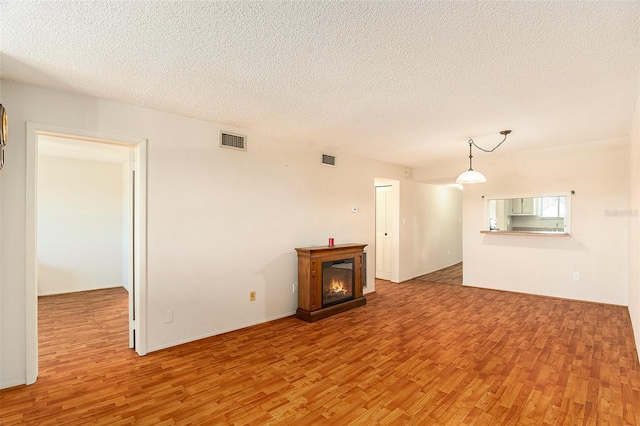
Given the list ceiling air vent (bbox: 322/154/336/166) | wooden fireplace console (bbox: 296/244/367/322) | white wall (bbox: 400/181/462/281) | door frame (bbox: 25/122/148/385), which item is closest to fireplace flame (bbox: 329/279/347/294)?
wooden fireplace console (bbox: 296/244/367/322)

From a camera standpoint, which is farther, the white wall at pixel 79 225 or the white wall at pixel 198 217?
the white wall at pixel 79 225

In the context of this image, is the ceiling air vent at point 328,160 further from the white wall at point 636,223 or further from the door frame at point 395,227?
the white wall at point 636,223

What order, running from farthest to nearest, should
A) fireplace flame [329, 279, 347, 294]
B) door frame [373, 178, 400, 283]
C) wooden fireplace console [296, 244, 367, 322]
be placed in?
door frame [373, 178, 400, 283] → fireplace flame [329, 279, 347, 294] → wooden fireplace console [296, 244, 367, 322]

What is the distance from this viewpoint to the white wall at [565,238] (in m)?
4.65

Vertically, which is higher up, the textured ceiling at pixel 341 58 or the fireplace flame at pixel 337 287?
the textured ceiling at pixel 341 58

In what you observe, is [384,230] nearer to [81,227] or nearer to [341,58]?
[341,58]

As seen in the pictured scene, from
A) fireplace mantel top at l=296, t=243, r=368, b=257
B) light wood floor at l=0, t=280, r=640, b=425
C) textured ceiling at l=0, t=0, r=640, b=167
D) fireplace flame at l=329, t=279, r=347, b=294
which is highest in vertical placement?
textured ceiling at l=0, t=0, r=640, b=167

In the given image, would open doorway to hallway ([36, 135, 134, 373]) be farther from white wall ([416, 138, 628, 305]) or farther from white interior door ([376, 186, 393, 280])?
white wall ([416, 138, 628, 305])

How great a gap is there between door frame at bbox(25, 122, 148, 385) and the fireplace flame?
2442 millimetres

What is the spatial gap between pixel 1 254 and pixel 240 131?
2.54m

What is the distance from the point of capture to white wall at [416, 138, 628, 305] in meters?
4.65

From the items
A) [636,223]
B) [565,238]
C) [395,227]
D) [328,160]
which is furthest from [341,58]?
[565,238]

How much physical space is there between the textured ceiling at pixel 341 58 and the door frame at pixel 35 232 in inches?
15.4

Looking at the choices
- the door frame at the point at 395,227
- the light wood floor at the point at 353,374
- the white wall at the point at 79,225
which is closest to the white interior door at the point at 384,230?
the door frame at the point at 395,227
